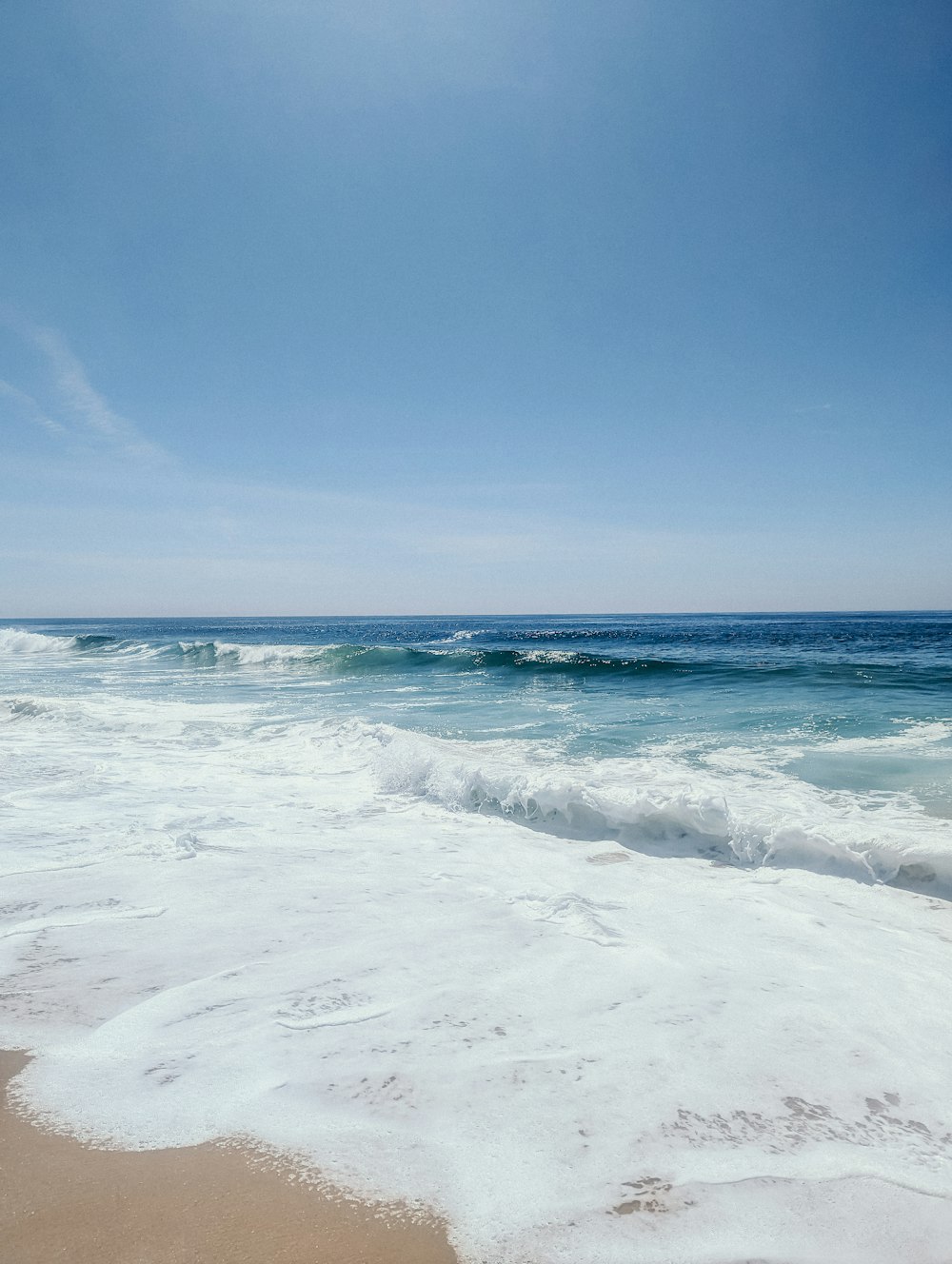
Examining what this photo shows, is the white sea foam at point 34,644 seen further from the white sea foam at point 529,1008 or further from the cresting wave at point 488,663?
the white sea foam at point 529,1008

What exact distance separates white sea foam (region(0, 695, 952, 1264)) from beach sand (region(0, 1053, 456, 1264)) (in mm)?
105

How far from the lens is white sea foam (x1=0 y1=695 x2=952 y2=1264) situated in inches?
76.0

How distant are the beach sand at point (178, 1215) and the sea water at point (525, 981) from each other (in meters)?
0.11

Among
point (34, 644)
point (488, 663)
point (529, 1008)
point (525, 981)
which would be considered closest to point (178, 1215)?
point (529, 1008)

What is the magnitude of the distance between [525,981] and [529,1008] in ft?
0.80

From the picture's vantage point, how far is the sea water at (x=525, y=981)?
6.44ft

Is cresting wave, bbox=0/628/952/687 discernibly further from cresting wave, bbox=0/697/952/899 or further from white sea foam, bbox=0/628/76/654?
cresting wave, bbox=0/697/952/899

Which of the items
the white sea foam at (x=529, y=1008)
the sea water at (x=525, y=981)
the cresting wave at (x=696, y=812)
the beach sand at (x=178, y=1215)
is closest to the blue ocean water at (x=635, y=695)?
the sea water at (x=525, y=981)

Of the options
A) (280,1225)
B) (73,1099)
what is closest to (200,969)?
(73,1099)

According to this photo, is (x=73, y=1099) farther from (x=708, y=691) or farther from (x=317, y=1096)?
(x=708, y=691)

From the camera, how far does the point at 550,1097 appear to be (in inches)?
91.0

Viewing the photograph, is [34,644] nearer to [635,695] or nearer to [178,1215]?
[635,695]

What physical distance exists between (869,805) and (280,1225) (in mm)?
6351

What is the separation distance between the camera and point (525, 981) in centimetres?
315
